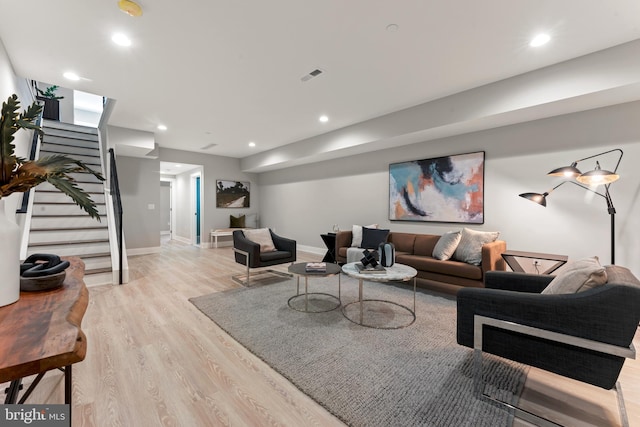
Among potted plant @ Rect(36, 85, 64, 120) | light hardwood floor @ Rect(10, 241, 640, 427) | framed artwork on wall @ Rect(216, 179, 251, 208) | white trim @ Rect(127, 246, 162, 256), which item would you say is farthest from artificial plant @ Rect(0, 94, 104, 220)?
potted plant @ Rect(36, 85, 64, 120)

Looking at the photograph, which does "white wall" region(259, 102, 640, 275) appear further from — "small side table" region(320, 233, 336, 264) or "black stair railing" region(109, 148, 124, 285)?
"black stair railing" region(109, 148, 124, 285)

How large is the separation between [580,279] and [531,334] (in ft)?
1.41

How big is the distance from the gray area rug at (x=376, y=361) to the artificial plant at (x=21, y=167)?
5.79 ft

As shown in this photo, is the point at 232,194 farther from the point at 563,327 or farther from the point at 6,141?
the point at 563,327

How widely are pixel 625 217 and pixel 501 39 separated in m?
2.50

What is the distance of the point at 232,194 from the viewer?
818 centimetres

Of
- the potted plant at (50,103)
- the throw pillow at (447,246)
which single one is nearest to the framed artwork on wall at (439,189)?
the throw pillow at (447,246)

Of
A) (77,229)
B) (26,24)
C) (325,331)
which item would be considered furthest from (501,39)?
(77,229)

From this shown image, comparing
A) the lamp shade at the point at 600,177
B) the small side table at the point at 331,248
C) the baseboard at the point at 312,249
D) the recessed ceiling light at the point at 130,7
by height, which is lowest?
the baseboard at the point at 312,249

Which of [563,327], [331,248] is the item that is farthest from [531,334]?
[331,248]

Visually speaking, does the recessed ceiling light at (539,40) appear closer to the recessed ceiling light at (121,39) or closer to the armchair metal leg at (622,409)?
the armchair metal leg at (622,409)

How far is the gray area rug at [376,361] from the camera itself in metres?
1.58

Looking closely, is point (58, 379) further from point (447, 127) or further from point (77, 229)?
→ point (447, 127)

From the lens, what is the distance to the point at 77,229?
436cm
